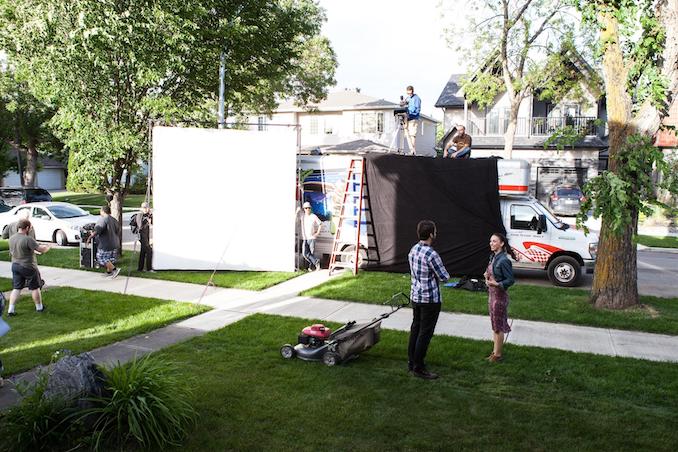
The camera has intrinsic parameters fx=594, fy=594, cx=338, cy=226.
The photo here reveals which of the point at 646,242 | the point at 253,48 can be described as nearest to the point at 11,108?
the point at 253,48

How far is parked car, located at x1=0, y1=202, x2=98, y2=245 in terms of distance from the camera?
19.5 metres

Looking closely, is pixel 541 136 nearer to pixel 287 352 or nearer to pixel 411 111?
pixel 411 111

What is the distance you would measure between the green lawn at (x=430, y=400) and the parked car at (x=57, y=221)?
42.3 ft

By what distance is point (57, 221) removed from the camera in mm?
19719

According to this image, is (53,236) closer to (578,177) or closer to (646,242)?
(646,242)

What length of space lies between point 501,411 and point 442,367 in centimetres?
147

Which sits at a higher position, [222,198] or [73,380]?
[222,198]

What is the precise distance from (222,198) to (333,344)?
274 inches

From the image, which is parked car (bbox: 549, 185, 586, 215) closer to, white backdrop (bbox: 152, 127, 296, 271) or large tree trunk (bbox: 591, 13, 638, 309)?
large tree trunk (bbox: 591, 13, 638, 309)

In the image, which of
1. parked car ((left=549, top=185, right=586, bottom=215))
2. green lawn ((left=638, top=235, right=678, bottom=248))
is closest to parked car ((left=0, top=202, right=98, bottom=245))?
green lawn ((left=638, top=235, right=678, bottom=248))

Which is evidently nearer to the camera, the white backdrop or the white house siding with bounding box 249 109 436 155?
the white backdrop

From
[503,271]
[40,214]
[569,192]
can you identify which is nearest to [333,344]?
[503,271]

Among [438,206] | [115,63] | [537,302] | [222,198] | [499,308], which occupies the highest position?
[115,63]

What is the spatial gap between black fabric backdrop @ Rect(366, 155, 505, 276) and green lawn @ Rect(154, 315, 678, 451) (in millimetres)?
5200
